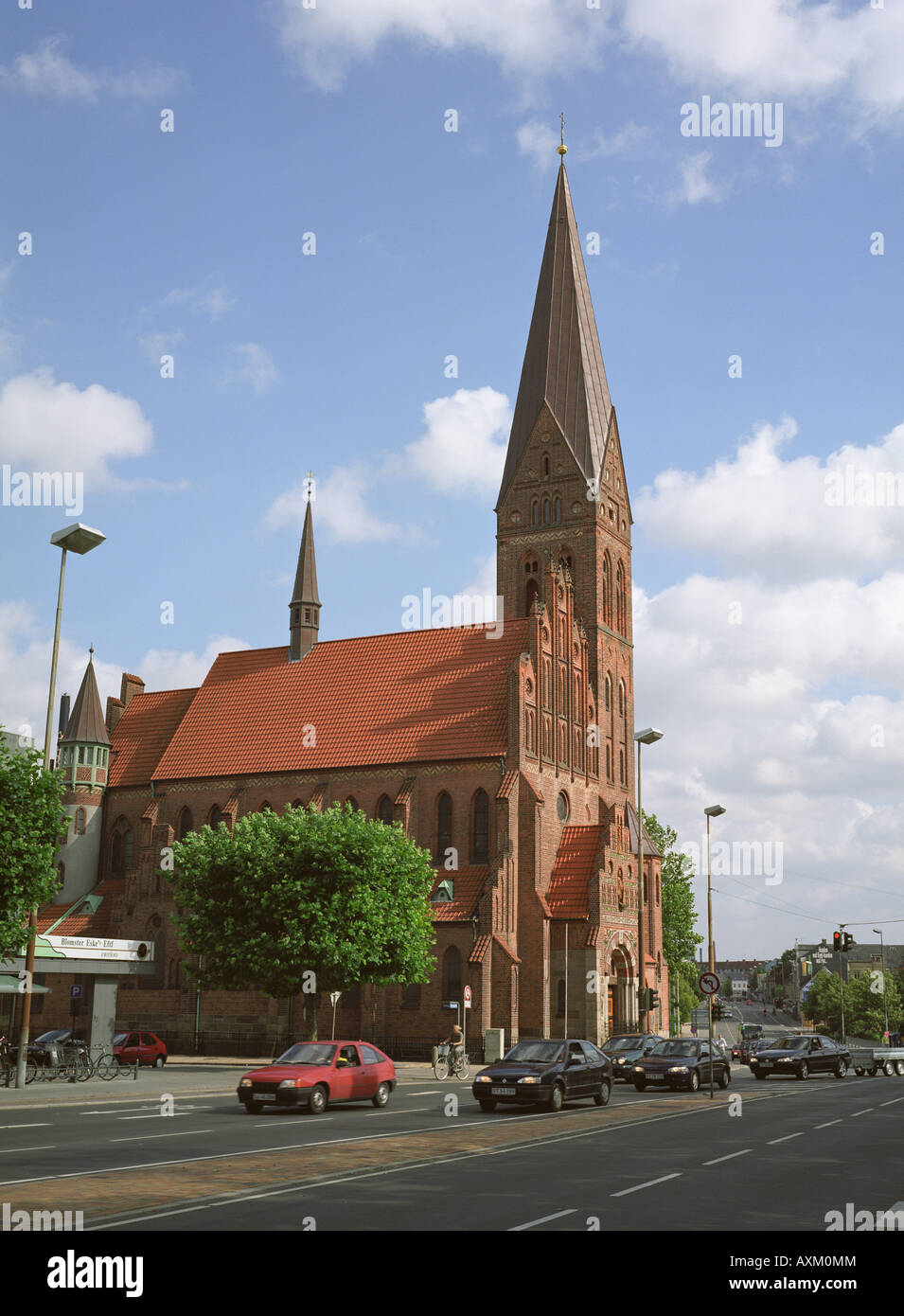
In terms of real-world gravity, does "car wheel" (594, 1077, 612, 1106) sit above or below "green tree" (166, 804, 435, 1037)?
below

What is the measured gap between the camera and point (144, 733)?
70.6m

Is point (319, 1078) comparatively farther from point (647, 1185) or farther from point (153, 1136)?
point (647, 1185)

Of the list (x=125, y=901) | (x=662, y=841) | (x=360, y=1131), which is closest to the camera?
(x=360, y=1131)

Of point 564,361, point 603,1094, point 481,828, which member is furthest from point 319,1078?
point 564,361

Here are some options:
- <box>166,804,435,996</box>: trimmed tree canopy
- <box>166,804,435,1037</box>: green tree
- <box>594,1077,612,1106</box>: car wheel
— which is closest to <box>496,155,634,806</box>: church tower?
<box>166,804,435,996</box>: trimmed tree canopy

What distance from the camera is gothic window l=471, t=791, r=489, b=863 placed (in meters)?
55.6

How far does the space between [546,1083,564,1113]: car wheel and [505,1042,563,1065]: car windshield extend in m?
0.54

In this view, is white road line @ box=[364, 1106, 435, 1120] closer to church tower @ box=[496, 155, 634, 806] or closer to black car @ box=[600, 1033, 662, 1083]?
black car @ box=[600, 1033, 662, 1083]

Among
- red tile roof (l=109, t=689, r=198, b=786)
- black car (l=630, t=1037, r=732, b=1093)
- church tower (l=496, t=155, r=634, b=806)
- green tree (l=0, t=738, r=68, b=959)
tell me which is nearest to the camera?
green tree (l=0, t=738, r=68, b=959)

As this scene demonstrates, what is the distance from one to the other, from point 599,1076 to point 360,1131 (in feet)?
28.9
